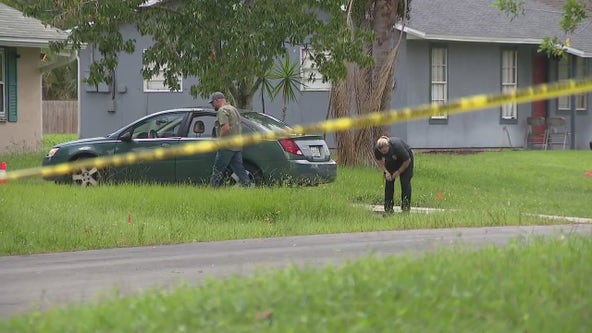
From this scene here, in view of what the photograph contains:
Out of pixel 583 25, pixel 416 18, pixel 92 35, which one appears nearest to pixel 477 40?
pixel 416 18

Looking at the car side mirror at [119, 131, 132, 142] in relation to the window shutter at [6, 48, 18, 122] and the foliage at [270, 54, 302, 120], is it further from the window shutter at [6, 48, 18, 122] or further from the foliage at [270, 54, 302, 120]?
the window shutter at [6, 48, 18, 122]

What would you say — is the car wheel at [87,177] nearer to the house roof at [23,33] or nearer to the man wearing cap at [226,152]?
the man wearing cap at [226,152]

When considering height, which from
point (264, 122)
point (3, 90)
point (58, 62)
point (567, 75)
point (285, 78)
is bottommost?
point (264, 122)

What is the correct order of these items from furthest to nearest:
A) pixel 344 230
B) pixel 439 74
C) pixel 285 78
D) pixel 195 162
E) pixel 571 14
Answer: pixel 439 74 → pixel 285 78 → pixel 571 14 → pixel 195 162 → pixel 344 230

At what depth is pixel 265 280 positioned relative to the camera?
287 inches

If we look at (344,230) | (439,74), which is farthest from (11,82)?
(344,230)

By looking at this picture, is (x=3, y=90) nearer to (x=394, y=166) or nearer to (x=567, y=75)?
(x=394, y=166)

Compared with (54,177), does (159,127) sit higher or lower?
higher

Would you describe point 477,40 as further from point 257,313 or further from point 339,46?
point 257,313

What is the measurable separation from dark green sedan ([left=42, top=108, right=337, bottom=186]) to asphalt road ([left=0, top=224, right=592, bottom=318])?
4223 millimetres

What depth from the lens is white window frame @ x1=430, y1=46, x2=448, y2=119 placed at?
31062 millimetres

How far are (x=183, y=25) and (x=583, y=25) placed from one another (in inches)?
780

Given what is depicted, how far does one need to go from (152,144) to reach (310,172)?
2685mm

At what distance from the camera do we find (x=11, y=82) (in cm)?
2761
